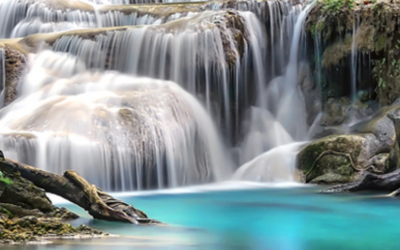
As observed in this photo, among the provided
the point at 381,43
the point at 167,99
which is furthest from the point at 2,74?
the point at 381,43

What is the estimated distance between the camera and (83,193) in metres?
5.84

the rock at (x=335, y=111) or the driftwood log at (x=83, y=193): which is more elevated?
the driftwood log at (x=83, y=193)

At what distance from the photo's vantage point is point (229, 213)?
6.96 m

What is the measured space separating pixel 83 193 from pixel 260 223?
2062 millimetres

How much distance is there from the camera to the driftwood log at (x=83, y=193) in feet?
18.7

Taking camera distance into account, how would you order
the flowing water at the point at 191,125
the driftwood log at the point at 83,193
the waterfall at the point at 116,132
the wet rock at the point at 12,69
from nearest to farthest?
the driftwood log at the point at 83,193 → the flowing water at the point at 191,125 → the waterfall at the point at 116,132 → the wet rock at the point at 12,69

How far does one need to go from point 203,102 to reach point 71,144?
4520 mm

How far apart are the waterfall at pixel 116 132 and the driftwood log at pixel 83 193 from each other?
3477mm

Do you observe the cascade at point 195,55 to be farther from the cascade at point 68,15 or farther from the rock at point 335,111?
the cascade at point 68,15

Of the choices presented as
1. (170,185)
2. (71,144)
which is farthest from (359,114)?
(71,144)

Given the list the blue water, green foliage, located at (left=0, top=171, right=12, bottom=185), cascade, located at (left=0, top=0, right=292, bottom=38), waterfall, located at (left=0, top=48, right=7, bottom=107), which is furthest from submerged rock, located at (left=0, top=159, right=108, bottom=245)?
cascade, located at (left=0, top=0, right=292, bottom=38)

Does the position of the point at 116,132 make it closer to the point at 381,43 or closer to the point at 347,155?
the point at 347,155

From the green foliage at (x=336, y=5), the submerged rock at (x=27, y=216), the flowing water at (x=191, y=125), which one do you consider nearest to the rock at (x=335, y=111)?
the flowing water at (x=191, y=125)

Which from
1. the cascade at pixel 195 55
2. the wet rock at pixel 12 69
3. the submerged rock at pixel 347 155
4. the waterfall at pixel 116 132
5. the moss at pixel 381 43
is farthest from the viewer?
the wet rock at pixel 12 69
